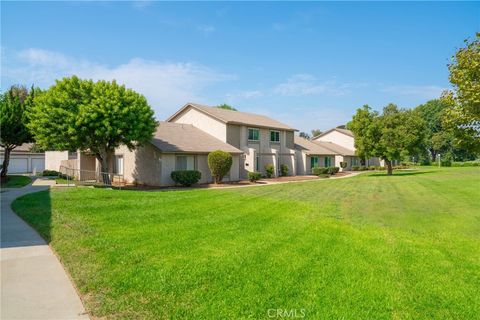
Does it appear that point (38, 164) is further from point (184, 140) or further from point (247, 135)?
point (247, 135)

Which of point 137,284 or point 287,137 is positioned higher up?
point 287,137

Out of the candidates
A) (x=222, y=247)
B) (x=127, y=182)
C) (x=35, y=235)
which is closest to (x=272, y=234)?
(x=222, y=247)

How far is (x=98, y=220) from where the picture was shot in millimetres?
10211

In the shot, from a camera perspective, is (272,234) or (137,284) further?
(272,234)

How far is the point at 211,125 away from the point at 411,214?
25371mm

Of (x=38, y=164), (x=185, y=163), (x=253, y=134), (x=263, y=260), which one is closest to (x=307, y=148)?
(x=253, y=134)

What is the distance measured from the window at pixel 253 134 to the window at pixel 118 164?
13.9 metres

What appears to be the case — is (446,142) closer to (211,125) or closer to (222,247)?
(211,125)

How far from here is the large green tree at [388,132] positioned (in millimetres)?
39812

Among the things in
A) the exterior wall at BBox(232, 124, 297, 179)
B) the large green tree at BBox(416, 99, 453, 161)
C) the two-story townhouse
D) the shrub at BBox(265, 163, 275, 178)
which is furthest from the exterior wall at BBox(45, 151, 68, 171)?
the large green tree at BBox(416, 99, 453, 161)

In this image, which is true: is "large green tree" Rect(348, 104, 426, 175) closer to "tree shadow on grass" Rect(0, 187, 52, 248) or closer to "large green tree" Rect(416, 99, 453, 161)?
"tree shadow on grass" Rect(0, 187, 52, 248)

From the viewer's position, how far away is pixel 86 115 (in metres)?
21.0

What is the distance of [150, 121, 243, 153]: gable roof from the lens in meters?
26.8

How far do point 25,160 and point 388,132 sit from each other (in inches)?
1852
